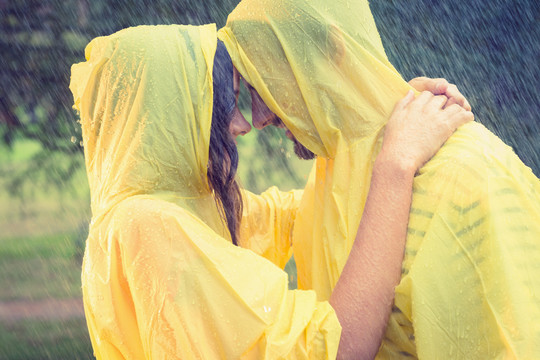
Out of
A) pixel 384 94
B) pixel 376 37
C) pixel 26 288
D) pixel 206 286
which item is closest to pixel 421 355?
pixel 206 286

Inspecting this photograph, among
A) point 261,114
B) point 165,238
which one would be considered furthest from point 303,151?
point 165,238

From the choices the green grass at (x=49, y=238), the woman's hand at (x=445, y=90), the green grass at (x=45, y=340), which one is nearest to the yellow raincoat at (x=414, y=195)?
the woman's hand at (x=445, y=90)

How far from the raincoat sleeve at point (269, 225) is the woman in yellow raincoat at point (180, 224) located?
0.37 metres

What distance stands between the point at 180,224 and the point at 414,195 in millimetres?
609

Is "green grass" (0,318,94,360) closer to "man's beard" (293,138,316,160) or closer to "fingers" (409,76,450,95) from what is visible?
"man's beard" (293,138,316,160)

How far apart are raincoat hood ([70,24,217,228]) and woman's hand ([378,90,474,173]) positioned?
0.52 m

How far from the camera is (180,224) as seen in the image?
158cm

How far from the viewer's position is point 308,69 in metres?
1.77

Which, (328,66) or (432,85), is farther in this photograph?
(432,85)

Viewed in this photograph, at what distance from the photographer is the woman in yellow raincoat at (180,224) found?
4.99 feet

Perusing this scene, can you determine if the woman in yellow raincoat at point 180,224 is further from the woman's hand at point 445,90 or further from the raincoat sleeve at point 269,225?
the raincoat sleeve at point 269,225

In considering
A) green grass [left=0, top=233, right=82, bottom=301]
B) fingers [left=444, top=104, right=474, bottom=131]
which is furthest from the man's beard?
green grass [left=0, top=233, right=82, bottom=301]

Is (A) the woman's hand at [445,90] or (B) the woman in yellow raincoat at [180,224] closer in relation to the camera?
(B) the woman in yellow raincoat at [180,224]

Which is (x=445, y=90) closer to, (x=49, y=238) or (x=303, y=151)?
(x=303, y=151)
